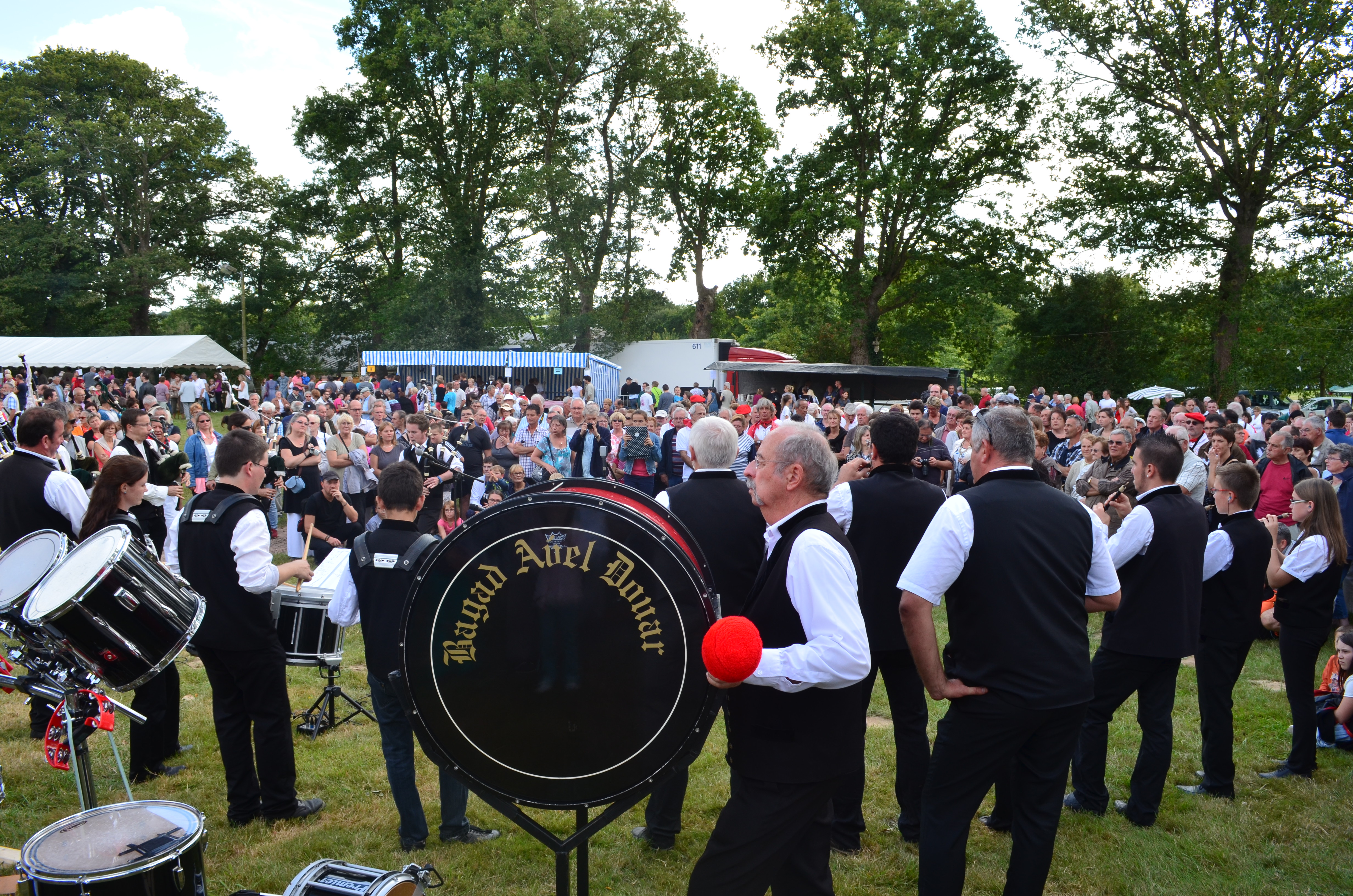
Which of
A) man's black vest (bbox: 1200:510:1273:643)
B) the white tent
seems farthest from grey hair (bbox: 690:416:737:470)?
the white tent

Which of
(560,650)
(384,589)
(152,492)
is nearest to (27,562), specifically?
(384,589)

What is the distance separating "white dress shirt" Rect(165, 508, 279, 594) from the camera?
160 inches

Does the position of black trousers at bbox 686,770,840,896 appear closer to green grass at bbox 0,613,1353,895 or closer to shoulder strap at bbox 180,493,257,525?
green grass at bbox 0,613,1353,895

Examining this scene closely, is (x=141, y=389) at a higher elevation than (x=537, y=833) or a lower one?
A: higher

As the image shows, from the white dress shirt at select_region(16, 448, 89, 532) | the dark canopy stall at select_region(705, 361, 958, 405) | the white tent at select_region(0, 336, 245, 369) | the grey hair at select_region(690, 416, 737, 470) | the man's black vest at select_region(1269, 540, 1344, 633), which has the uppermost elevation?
the white tent at select_region(0, 336, 245, 369)

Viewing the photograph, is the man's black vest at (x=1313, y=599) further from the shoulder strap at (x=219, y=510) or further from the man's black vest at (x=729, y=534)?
the shoulder strap at (x=219, y=510)

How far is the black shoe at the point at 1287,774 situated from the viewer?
5020 millimetres

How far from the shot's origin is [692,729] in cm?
233

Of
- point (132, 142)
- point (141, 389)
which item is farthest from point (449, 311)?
point (132, 142)

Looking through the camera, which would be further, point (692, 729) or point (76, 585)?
point (76, 585)

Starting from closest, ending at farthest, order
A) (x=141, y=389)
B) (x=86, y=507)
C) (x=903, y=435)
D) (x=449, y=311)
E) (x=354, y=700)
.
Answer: (x=903, y=435), (x=86, y=507), (x=354, y=700), (x=141, y=389), (x=449, y=311)

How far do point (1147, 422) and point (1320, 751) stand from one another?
889 centimetres

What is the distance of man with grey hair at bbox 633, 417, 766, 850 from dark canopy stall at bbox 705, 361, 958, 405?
25990mm

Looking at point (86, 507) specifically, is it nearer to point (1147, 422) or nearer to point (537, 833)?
point (537, 833)
